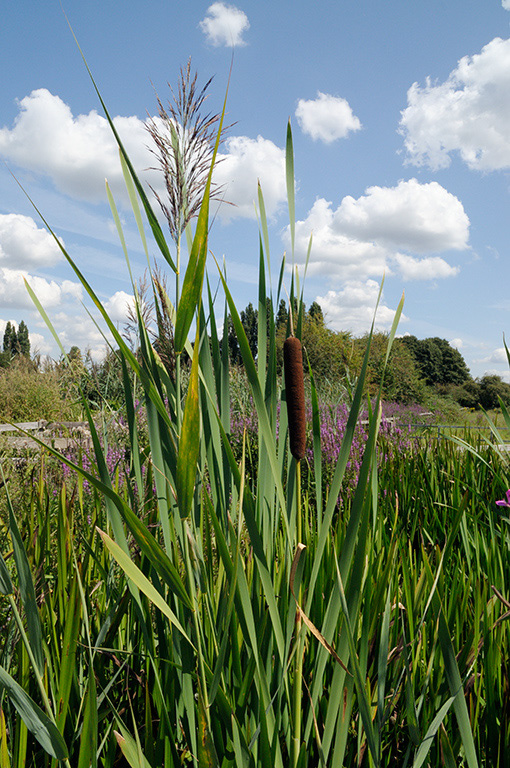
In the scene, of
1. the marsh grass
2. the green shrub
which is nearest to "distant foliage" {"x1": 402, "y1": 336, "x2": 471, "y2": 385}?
the green shrub

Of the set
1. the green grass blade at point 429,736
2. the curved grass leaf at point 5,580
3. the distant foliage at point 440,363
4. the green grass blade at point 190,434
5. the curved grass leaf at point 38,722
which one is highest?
the distant foliage at point 440,363

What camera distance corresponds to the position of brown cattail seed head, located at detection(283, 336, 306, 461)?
640mm

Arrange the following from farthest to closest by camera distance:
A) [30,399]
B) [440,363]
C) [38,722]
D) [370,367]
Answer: [440,363] < [370,367] < [30,399] < [38,722]

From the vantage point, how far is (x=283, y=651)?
2.14 ft

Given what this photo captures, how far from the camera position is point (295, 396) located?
25.7 inches

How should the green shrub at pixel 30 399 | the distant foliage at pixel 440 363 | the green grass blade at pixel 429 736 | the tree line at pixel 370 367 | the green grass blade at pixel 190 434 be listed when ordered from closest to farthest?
the green grass blade at pixel 190 434
the green grass blade at pixel 429 736
the tree line at pixel 370 367
the green shrub at pixel 30 399
the distant foliage at pixel 440 363

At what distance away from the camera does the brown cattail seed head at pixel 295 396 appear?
64 cm

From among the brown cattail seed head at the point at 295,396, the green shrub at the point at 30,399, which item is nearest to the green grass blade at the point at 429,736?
the brown cattail seed head at the point at 295,396

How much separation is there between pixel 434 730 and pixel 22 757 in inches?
25.6

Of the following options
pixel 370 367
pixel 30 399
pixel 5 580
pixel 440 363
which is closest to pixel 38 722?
pixel 5 580

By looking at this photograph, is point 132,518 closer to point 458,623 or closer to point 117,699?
point 117,699

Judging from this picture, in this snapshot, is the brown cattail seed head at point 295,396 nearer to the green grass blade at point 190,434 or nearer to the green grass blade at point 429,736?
the green grass blade at point 190,434

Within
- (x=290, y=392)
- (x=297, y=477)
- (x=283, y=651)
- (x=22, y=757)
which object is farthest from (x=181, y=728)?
(x=290, y=392)

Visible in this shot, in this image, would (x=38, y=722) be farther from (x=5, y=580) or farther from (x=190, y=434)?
(x=190, y=434)
